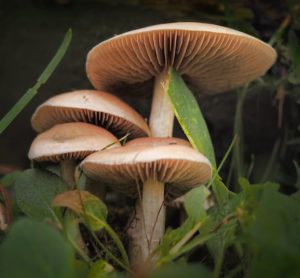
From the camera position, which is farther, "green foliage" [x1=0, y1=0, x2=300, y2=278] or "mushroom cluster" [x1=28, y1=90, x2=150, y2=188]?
"mushroom cluster" [x1=28, y1=90, x2=150, y2=188]

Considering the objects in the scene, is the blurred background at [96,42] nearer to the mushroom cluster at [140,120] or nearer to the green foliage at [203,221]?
the green foliage at [203,221]

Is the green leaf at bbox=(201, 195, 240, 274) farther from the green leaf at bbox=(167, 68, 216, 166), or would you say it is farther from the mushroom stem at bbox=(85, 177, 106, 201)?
the mushroom stem at bbox=(85, 177, 106, 201)

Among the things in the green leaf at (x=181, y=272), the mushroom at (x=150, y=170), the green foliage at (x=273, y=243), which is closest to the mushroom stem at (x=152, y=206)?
the mushroom at (x=150, y=170)

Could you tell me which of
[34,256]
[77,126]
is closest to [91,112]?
[77,126]

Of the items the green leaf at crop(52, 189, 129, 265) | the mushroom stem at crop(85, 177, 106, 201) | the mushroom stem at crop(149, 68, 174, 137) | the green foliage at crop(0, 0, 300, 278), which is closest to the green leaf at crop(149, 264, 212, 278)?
the green foliage at crop(0, 0, 300, 278)

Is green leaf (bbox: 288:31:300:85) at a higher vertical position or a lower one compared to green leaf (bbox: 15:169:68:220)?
higher

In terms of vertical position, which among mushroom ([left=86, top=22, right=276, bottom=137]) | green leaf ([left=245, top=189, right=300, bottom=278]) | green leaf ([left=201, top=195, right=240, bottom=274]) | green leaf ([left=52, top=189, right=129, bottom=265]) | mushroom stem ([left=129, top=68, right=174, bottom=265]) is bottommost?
mushroom stem ([left=129, top=68, right=174, bottom=265])

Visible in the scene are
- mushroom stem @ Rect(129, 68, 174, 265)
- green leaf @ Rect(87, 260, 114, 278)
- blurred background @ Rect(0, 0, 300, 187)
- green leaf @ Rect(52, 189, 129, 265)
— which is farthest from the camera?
blurred background @ Rect(0, 0, 300, 187)

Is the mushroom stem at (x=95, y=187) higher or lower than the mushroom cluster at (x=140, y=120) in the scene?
lower
